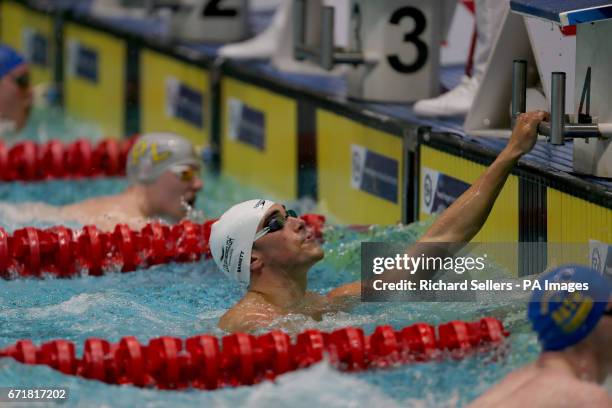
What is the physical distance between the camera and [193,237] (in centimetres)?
437

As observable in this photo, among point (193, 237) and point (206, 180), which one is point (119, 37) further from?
point (193, 237)

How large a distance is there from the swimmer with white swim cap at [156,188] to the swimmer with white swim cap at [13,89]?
1.40 meters

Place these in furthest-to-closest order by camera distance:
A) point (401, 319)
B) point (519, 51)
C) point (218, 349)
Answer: point (519, 51), point (401, 319), point (218, 349)

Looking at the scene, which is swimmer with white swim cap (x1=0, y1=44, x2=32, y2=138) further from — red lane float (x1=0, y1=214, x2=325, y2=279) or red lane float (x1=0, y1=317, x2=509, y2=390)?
red lane float (x1=0, y1=317, x2=509, y2=390)

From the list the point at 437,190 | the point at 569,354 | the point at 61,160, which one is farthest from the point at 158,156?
the point at 569,354

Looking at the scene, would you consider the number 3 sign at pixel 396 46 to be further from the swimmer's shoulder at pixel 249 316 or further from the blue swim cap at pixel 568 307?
the blue swim cap at pixel 568 307

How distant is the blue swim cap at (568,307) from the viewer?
255 centimetres

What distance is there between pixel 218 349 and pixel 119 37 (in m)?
4.39

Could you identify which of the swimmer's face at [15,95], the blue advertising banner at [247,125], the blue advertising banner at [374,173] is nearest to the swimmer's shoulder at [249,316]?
the blue advertising banner at [374,173]

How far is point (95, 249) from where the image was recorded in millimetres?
4250

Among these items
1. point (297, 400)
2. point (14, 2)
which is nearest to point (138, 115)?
point (14, 2)

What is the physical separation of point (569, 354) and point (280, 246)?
1.06 m

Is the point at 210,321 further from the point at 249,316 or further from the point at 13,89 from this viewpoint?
the point at 13,89

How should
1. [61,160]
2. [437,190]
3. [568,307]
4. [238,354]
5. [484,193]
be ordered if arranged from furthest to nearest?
[61,160], [437,190], [484,193], [238,354], [568,307]
